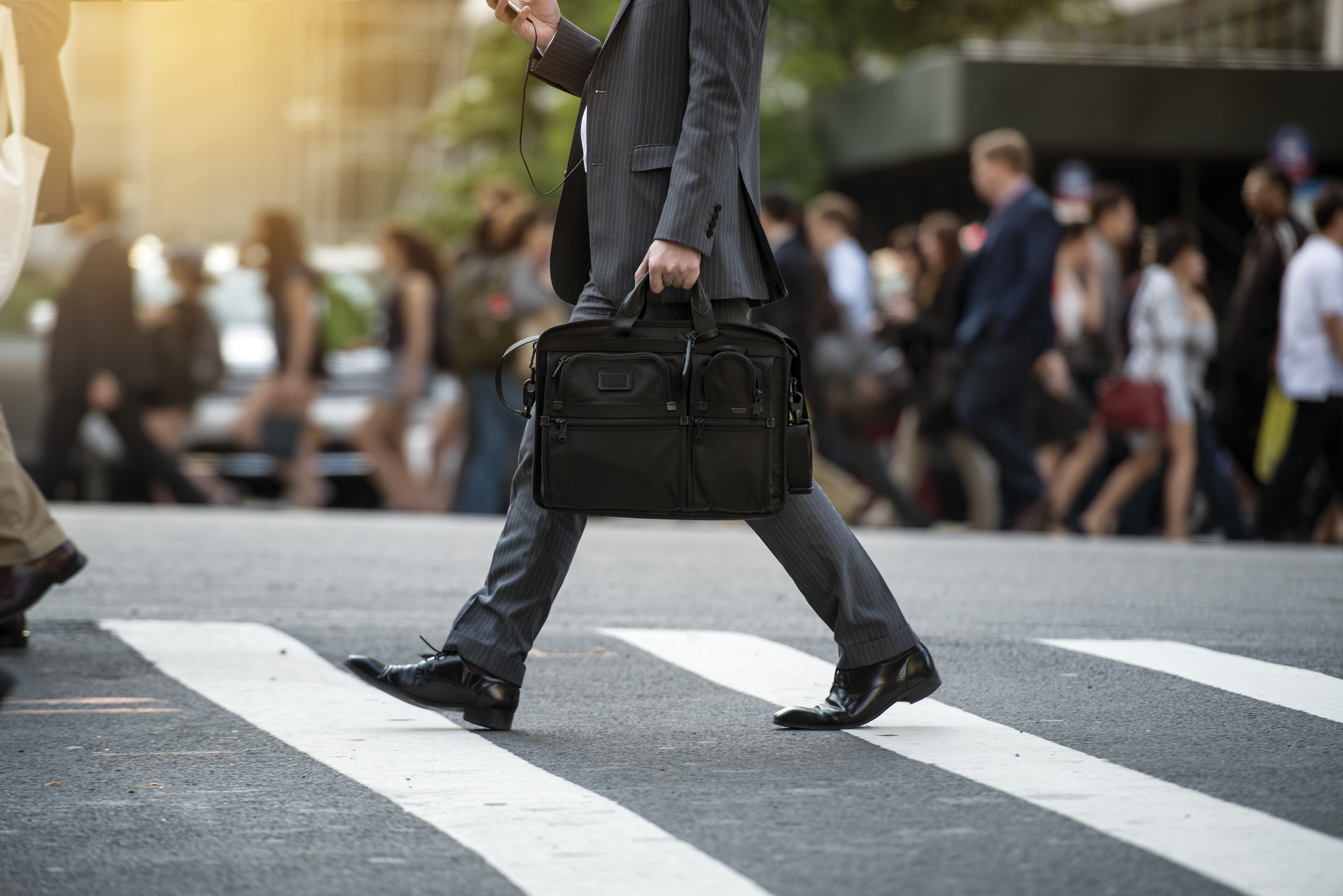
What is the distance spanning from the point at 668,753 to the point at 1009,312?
6524 millimetres

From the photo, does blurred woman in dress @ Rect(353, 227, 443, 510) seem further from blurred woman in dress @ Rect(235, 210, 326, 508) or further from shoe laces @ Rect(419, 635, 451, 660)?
shoe laces @ Rect(419, 635, 451, 660)

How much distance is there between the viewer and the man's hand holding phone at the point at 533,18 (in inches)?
174

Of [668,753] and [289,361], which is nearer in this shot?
[668,753]

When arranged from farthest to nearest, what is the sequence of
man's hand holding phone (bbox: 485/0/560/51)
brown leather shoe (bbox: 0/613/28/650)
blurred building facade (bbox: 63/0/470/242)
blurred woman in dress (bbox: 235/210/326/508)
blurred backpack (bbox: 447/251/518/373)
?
1. blurred building facade (bbox: 63/0/470/242)
2. blurred woman in dress (bbox: 235/210/326/508)
3. blurred backpack (bbox: 447/251/518/373)
4. brown leather shoe (bbox: 0/613/28/650)
5. man's hand holding phone (bbox: 485/0/560/51)

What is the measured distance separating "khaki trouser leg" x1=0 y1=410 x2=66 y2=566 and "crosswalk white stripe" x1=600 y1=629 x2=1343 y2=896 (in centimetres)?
189

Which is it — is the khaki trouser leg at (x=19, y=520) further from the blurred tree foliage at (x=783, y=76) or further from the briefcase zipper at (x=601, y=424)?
the blurred tree foliage at (x=783, y=76)

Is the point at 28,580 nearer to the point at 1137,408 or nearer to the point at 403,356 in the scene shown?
the point at 403,356

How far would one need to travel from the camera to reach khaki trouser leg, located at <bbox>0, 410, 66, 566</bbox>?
5148mm

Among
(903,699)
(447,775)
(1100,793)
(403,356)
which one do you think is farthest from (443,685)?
(403,356)

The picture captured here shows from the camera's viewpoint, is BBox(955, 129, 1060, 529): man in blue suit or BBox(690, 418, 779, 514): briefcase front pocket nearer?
BBox(690, 418, 779, 514): briefcase front pocket

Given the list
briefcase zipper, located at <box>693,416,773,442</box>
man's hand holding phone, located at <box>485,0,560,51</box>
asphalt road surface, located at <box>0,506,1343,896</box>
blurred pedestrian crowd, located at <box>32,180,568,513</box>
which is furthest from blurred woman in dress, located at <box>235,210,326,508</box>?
briefcase zipper, located at <box>693,416,773,442</box>

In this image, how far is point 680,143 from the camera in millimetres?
4113

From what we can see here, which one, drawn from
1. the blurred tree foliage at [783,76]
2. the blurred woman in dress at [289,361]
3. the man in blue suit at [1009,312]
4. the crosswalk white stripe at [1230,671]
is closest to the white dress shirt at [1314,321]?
the man in blue suit at [1009,312]

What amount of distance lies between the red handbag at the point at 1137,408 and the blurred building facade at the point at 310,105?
4344 centimetres
